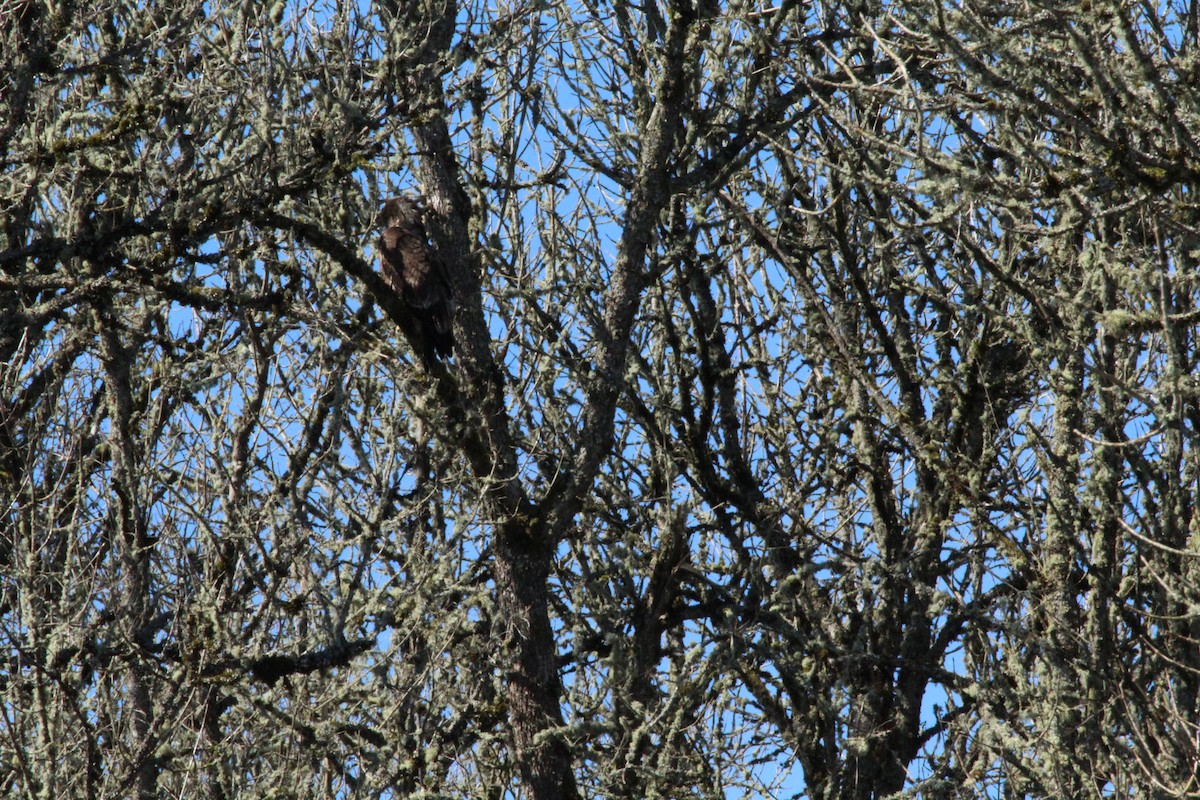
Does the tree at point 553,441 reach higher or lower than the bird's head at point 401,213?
lower

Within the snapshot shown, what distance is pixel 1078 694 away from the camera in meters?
5.18

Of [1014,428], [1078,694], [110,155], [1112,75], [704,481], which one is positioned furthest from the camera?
[704,481]

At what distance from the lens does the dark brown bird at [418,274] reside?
536 cm

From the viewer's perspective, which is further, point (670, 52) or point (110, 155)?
point (670, 52)

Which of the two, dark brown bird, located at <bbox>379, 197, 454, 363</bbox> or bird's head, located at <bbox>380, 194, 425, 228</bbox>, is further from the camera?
bird's head, located at <bbox>380, 194, 425, 228</bbox>

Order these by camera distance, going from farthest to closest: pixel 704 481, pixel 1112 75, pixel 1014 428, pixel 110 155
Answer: pixel 704 481
pixel 1014 428
pixel 110 155
pixel 1112 75

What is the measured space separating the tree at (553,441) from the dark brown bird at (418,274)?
129 millimetres

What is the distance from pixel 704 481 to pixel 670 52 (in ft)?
6.62

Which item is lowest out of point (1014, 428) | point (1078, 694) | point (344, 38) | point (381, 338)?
point (1078, 694)

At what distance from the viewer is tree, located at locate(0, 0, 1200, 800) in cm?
462

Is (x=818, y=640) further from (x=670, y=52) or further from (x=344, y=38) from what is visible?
(x=344, y=38)

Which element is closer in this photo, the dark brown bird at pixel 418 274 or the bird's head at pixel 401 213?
the dark brown bird at pixel 418 274

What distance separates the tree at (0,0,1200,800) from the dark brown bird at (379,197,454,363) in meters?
0.13

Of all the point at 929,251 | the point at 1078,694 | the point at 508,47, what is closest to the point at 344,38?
the point at 508,47
